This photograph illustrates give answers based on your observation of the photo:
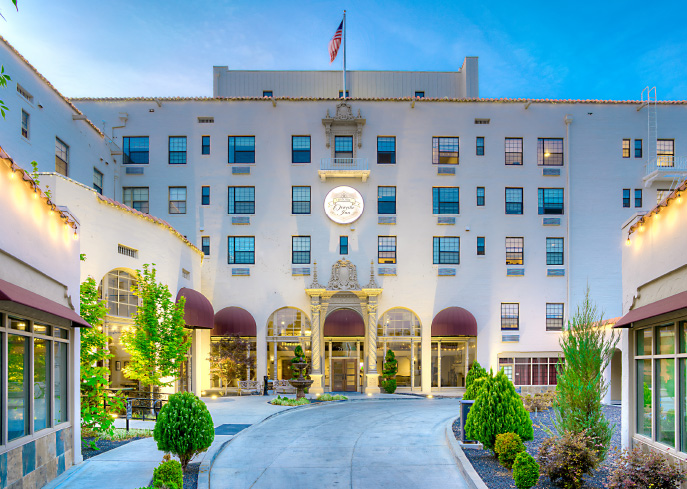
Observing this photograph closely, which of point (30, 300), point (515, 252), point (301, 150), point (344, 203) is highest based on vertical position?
point (301, 150)

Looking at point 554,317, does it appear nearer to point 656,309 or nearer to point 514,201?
point 514,201

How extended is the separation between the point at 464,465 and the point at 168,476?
21.2 ft

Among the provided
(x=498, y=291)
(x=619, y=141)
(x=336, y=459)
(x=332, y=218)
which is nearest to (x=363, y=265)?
(x=332, y=218)

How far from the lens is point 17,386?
1026 cm

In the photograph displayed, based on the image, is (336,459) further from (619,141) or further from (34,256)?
(619,141)

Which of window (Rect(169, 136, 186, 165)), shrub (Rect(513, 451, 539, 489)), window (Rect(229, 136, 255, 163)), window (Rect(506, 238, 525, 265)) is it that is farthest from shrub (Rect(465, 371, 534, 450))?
window (Rect(169, 136, 186, 165))

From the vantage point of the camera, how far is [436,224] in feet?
117

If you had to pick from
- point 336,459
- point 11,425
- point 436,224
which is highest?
point 436,224

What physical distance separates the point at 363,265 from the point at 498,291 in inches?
334

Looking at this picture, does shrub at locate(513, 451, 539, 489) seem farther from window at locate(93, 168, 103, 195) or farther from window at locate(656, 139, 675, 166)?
window at locate(656, 139, 675, 166)

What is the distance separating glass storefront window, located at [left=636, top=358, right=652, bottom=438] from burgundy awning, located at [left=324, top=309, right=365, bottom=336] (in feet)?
72.9

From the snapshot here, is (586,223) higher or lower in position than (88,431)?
higher

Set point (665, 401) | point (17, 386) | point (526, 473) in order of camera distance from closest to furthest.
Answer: point (17, 386)
point (526, 473)
point (665, 401)

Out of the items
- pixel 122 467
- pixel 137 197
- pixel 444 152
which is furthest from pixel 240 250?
pixel 122 467
